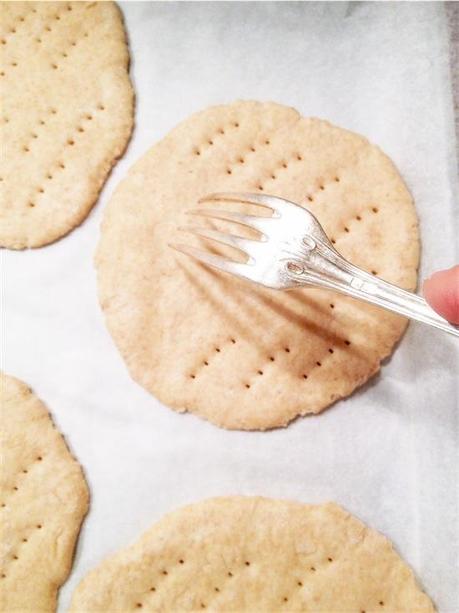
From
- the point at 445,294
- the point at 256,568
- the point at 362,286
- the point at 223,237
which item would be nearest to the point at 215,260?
the point at 223,237

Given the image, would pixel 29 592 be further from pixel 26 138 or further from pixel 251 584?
pixel 26 138

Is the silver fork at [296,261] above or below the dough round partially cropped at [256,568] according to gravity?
above

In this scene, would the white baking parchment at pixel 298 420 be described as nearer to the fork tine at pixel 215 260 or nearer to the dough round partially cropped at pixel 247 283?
the dough round partially cropped at pixel 247 283

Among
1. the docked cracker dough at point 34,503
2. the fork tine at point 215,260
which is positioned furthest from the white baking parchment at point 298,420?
the fork tine at point 215,260

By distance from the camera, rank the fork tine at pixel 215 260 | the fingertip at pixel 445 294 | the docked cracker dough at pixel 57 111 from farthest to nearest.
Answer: the docked cracker dough at pixel 57 111
the fork tine at pixel 215 260
the fingertip at pixel 445 294

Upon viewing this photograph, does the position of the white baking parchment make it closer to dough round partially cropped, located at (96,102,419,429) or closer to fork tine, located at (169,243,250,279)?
dough round partially cropped, located at (96,102,419,429)

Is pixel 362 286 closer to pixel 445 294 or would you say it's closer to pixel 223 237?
pixel 445 294
